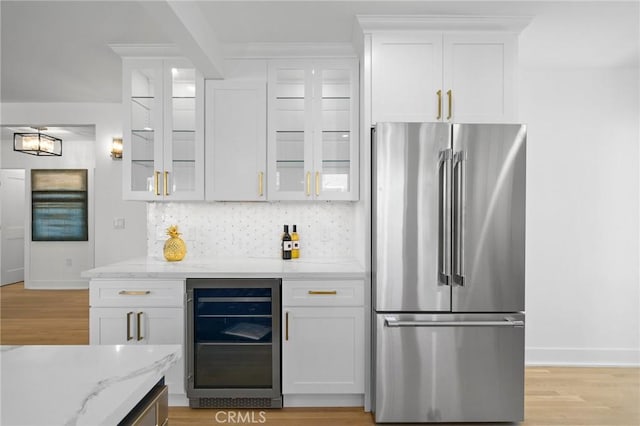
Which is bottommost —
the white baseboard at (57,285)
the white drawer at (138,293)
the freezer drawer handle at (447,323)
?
the white baseboard at (57,285)

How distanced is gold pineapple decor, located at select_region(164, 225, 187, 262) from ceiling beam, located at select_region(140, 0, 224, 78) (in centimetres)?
123

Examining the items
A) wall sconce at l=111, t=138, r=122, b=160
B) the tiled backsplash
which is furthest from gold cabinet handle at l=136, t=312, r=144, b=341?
wall sconce at l=111, t=138, r=122, b=160

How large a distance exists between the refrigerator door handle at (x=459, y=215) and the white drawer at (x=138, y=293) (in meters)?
1.77

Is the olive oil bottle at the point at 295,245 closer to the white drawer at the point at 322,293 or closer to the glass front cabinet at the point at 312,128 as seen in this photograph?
the glass front cabinet at the point at 312,128

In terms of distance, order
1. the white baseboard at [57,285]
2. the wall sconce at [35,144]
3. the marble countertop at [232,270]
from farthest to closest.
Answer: the white baseboard at [57,285] → the wall sconce at [35,144] → the marble countertop at [232,270]

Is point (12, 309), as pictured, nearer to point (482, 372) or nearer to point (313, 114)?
point (313, 114)

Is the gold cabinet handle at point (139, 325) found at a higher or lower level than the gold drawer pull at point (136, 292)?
lower

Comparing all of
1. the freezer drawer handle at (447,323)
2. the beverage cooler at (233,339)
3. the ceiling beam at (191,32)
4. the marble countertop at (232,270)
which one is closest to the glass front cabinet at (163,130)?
the ceiling beam at (191,32)

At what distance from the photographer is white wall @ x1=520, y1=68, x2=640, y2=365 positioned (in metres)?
3.38

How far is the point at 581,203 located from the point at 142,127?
368cm

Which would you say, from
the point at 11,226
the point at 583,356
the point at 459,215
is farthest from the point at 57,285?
the point at 583,356

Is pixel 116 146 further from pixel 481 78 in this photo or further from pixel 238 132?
pixel 481 78

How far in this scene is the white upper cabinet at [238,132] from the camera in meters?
3.00

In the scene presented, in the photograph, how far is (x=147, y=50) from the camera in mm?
2973
